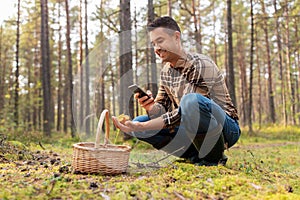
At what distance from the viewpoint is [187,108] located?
2.70 metres

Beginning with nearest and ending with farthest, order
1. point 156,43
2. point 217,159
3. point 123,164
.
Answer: point 123,164
point 156,43
point 217,159

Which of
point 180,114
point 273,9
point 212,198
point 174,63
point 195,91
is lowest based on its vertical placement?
point 212,198

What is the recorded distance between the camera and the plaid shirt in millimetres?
2988

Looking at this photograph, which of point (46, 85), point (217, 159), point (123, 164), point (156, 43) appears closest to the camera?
point (123, 164)

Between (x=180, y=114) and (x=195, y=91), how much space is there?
396mm

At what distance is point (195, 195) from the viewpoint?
202 cm

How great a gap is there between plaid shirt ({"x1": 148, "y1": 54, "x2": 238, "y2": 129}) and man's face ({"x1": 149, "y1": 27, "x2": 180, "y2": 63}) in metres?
0.14

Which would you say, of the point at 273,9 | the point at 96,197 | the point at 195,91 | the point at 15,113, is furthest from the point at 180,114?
the point at 273,9

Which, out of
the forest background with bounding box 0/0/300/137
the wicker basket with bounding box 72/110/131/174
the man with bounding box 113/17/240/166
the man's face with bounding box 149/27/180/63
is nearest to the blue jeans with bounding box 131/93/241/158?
the man with bounding box 113/17/240/166

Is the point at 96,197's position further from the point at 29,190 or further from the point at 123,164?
the point at 123,164

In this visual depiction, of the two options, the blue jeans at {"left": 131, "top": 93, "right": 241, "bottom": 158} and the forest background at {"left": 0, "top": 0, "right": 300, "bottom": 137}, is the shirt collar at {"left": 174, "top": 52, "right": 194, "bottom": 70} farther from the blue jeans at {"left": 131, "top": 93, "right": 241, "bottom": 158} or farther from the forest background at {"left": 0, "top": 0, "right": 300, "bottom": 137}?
the forest background at {"left": 0, "top": 0, "right": 300, "bottom": 137}

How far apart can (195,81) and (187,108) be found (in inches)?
16.9

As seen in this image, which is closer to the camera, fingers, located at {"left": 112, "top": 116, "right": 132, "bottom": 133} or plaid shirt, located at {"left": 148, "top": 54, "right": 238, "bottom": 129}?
fingers, located at {"left": 112, "top": 116, "right": 132, "bottom": 133}

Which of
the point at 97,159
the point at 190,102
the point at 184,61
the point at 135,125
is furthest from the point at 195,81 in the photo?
the point at 97,159
